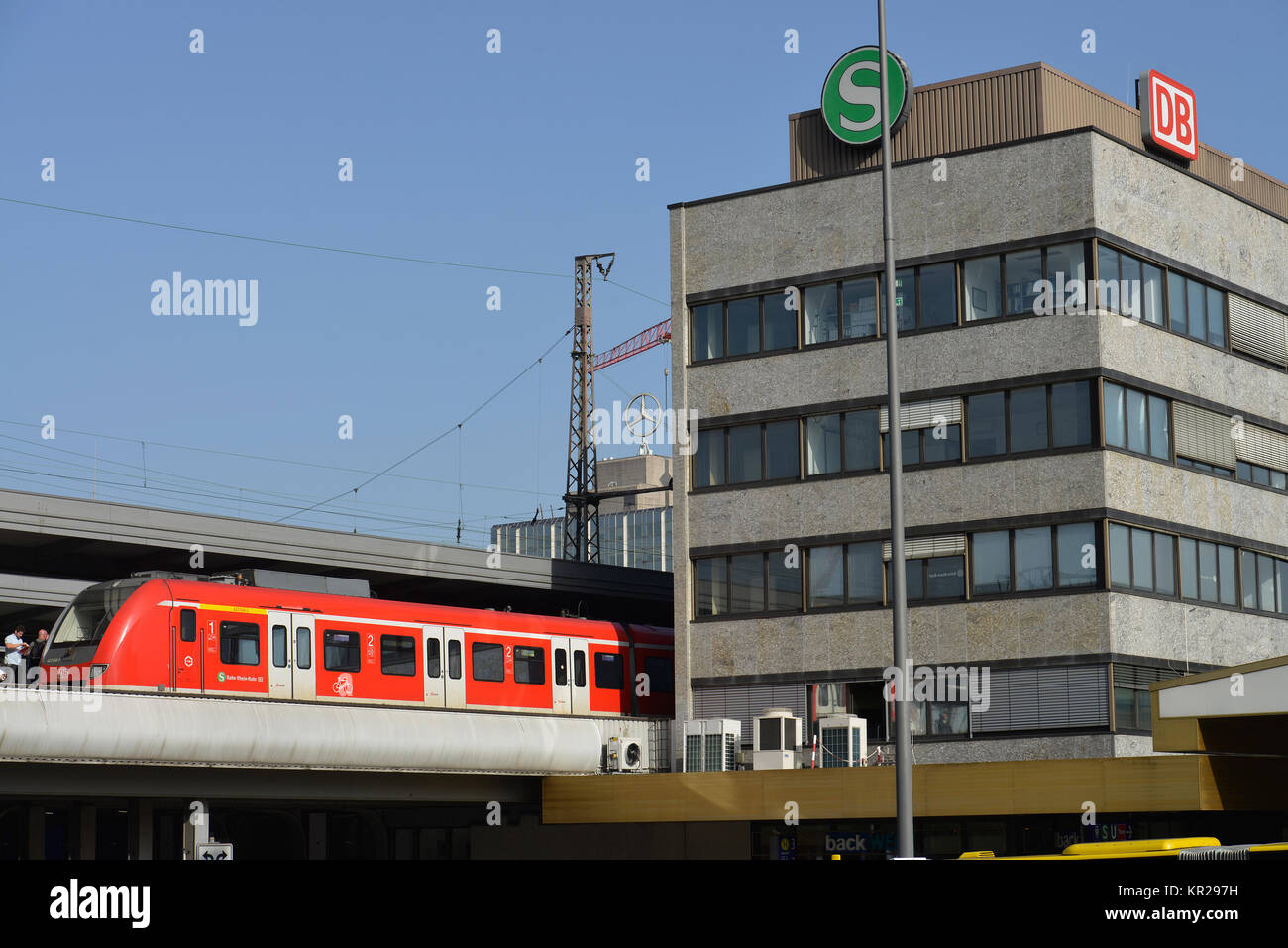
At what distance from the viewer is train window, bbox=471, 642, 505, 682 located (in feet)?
124

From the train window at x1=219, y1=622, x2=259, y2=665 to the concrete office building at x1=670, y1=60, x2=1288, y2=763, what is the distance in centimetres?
1221

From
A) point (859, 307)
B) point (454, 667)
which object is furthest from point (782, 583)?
point (454, 667)

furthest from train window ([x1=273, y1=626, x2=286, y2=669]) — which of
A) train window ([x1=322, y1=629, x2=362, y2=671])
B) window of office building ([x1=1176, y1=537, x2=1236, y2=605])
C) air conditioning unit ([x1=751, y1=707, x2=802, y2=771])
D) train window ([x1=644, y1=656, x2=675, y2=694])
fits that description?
window of office building ([x1=1176, y1=537, x2=1236, y2=605])

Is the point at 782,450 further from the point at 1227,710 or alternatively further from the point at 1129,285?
the point at 1227,710

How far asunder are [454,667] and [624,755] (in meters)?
4.62

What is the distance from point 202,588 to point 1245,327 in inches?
1008

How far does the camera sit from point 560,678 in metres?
39.9

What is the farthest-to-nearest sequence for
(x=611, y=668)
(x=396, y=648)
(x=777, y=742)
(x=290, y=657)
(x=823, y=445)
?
(x=611, y=668) → (x=823, y=445) → (x=777, y=742) → (x=396, y=648) → (x=290, y=657)

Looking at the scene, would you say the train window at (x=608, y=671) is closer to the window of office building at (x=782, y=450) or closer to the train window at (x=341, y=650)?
the window of office building at (x=782, y=450)

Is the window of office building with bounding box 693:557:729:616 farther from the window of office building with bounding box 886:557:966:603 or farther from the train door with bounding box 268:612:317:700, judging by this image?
the train door with bounding box 268:612:317:700

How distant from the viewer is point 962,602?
37844mm

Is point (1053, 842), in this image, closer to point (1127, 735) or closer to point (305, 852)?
point (1127, 735)
